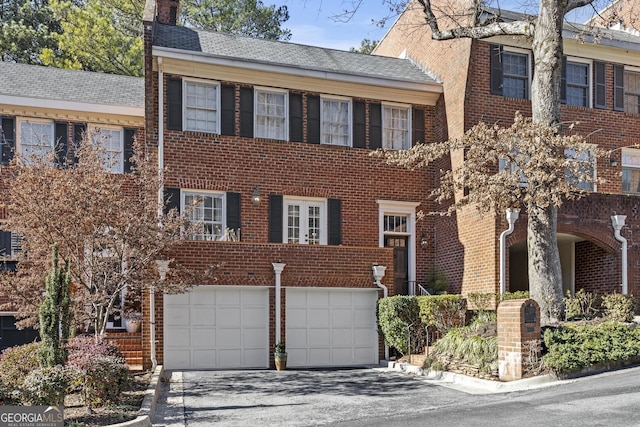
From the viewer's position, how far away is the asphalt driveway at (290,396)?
31.4ft

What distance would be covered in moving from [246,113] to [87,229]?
22.5ft

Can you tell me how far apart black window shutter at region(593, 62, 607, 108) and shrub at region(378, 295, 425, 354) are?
8.17m

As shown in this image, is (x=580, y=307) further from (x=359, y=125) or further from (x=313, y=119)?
(x=313, y=119)

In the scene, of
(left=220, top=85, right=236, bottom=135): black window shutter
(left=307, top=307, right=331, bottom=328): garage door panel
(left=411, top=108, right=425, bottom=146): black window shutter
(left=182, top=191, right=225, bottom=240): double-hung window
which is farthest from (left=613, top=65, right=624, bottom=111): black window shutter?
(left=182, top=191, right=225, bottom=240): double-hung window

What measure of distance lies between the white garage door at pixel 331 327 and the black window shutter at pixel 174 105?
4.95m

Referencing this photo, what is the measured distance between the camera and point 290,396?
452 inches

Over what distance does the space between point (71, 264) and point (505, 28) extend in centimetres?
1000

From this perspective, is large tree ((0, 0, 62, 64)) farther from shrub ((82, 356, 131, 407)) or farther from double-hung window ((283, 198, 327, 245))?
shrub ((82, 356, 131, 407))

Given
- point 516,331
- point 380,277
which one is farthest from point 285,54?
point 516,331

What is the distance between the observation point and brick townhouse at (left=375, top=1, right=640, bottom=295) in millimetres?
16891

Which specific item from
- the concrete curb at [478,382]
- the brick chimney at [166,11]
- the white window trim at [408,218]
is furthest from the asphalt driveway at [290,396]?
the brick chimney at [166,11]

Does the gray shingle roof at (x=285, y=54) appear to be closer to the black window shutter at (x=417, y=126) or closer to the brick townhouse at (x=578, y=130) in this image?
the black window shutter at (x=417, y=126)

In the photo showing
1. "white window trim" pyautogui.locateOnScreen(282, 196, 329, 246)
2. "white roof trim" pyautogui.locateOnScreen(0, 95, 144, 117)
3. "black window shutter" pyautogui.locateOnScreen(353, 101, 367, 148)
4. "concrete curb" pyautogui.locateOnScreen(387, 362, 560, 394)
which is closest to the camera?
"concrete curb" pyautogui.locateOnScreen(387, 362, 560, 394)

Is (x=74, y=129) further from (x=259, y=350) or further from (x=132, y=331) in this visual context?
(x=259, y=350)
